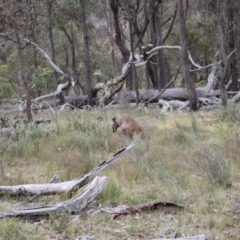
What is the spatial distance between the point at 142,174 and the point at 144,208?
1.19 m

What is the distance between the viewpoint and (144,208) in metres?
4.50

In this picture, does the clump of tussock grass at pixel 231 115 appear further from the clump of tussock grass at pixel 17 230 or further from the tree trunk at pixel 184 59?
the clump of tussock grass at pixel 17 230

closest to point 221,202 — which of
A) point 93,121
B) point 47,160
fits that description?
point 47,160

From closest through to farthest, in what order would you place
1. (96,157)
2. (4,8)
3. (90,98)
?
(96,157)
(4,8)
(90,98)

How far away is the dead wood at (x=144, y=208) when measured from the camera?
4420mm

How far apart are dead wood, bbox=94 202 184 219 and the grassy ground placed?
7cm

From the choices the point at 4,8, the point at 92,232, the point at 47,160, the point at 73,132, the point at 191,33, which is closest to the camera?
the point at 92,232

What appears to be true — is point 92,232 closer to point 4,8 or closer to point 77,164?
point 77,164

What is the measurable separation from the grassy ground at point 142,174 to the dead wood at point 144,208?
73 millimetres

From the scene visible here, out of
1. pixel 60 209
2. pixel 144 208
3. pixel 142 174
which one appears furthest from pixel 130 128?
pixel 60 209

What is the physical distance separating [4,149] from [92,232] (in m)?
3.34

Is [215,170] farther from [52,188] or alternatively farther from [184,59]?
[184,59]

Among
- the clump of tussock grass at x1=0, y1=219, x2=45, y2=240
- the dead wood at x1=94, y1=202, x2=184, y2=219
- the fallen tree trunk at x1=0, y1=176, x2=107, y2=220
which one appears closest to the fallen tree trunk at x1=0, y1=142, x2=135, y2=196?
the fallen tree trunk at x1=0, y1=176, x2=107, y2=220

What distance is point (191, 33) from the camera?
24297 mm
